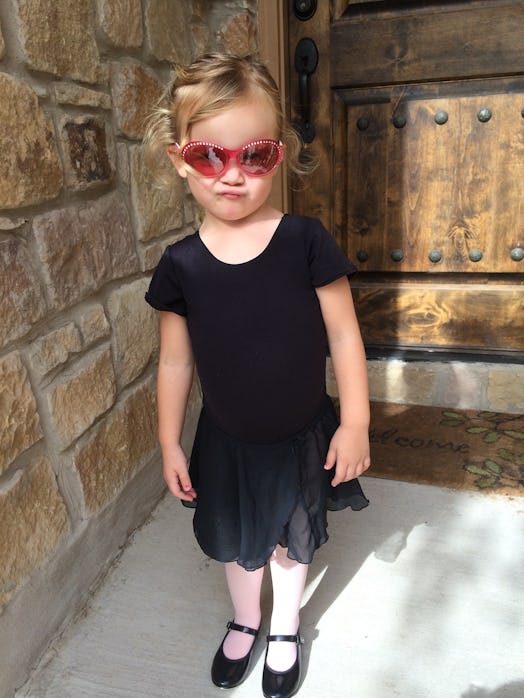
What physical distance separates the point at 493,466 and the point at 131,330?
3.90 ft

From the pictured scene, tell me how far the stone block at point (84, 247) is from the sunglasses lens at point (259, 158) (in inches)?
20.3

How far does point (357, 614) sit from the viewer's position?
1283 millimetres

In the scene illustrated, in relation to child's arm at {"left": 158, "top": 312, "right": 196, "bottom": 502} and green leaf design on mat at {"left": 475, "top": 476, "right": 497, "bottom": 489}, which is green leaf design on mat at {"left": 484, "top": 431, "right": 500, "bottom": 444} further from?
child's arm at {"left": 158, "top": 312, "right": 196, "bottom": 502}

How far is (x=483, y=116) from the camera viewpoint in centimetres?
188

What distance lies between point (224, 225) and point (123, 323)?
60cm

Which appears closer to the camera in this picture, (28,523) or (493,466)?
(28,523)

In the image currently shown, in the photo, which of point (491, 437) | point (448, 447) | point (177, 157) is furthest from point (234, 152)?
point (491, 437)

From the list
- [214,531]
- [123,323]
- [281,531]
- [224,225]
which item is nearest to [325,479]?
[281,531]

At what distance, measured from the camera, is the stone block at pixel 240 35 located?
1768 millimetres

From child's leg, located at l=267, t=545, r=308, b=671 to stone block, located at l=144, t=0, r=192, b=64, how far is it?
1.34m

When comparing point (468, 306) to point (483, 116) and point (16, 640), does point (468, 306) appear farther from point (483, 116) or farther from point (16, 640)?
point (16, 640)

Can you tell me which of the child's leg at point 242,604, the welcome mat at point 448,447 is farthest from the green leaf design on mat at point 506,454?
the child's leg at point 242,604

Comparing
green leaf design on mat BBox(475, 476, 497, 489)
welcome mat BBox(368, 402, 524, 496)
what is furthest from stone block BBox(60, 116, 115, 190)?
green leaf design on mat BBox(475, 476, 497, 489)

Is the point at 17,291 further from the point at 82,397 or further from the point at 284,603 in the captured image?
the point at 284,603
